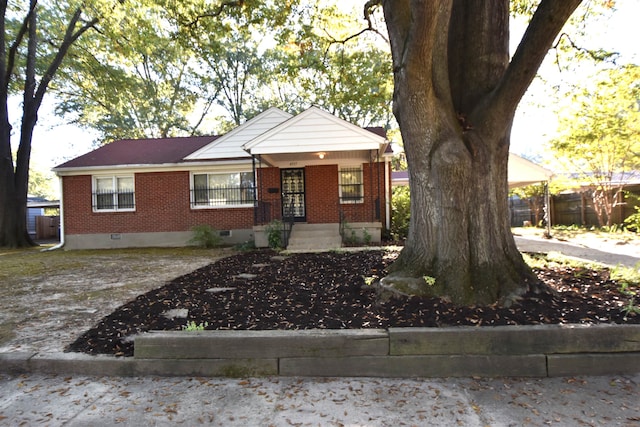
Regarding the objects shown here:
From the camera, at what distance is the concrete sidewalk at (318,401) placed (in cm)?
249

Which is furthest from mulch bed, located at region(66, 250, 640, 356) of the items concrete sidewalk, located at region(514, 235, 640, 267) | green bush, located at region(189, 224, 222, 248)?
green bush, located at region(189, 224, 222, 248)

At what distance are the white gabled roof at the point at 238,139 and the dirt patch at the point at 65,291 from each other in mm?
4268

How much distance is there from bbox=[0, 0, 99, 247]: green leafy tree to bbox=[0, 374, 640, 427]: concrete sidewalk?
52.2 ft

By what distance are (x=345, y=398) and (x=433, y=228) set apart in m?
2.28

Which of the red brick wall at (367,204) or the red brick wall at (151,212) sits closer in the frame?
the red brick wall at (367,204)

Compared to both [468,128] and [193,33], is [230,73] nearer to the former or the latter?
[193,33]

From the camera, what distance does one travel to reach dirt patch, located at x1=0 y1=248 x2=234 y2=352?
412cm

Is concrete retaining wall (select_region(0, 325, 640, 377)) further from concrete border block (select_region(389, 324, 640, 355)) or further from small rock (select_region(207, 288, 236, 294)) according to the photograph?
small rock (select_region(207, 288, 236, 294))

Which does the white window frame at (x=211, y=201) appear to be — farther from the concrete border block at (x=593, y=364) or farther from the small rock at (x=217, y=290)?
the concrete border block at (x=593, y=364)

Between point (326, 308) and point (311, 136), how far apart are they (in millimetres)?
7655

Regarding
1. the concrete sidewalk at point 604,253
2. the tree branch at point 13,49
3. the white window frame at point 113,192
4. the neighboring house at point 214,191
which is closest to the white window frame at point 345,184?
the neighboring house at point 214,191

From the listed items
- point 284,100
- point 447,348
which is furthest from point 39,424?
point 284,100

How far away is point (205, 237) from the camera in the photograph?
1300 cm

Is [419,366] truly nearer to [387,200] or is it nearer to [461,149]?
[461,149]
